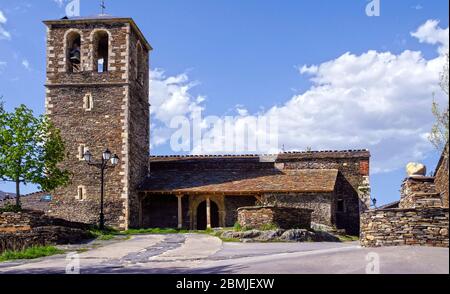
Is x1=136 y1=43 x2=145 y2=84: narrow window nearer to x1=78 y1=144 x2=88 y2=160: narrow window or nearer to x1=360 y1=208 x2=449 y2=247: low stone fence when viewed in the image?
x1=78 y1=144 x2=88 y2=160: narrow window

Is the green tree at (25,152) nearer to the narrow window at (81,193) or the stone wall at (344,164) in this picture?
the narrow window at (81,193)

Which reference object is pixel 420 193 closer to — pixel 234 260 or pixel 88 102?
pixel 234 260

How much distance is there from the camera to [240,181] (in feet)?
105

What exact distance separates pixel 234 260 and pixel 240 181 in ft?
59.7

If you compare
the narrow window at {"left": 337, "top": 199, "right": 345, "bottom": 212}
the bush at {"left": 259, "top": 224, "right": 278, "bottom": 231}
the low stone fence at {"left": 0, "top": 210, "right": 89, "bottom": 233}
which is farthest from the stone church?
the low stone fence at {"left": 0, "top": 210, "right": 89, "bottom": 233}

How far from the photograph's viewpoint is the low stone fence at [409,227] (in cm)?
1249

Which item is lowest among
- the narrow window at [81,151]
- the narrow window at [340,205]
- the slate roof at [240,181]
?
the narrow window at [340,205]

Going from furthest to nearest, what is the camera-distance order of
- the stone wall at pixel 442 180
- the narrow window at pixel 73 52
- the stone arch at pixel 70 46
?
the narrow window at pixel 73 52, the stone arch at pixel 70 46, the stone wall at pixel 442 180

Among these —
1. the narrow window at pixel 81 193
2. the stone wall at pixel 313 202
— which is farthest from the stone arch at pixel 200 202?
the narrow window at pixel 81 193

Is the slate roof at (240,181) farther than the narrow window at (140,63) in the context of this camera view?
No

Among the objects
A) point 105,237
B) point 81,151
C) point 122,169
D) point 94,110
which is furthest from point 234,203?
point 105,237

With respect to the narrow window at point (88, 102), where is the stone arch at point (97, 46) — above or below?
above

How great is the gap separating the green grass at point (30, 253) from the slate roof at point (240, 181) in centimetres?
1337
